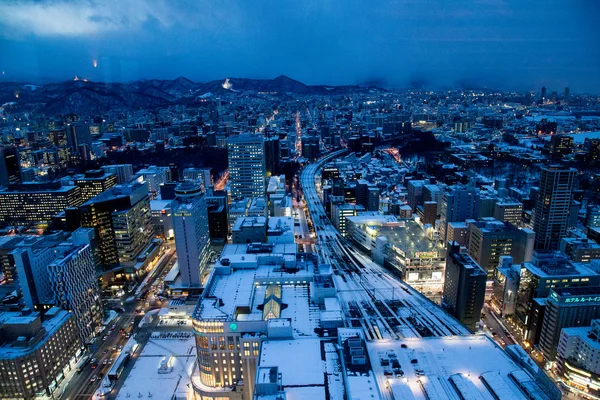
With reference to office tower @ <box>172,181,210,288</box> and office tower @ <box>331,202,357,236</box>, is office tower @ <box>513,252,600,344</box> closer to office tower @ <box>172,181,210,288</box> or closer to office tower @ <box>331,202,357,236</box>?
office tower @ <box>331,202,357,236</box>

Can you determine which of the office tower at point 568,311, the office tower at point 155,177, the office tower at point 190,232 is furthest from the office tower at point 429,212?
the office tower at point 155,177

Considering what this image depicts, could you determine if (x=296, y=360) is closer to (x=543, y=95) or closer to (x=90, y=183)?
(x=90, y=183)

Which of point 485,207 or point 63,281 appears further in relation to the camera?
point 485,207

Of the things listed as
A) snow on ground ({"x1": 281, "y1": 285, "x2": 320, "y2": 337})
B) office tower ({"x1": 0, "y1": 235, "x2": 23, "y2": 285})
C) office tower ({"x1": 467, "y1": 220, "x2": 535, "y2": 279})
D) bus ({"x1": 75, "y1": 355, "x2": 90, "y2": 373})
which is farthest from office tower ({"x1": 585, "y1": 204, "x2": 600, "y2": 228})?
office tower ({"x1": 0, "y1": 235, "x2": 23, "y2": 285})

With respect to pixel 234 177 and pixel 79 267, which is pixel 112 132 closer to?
pixel 234 177

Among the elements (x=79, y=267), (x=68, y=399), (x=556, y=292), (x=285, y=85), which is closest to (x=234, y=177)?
(x=79, y=267)

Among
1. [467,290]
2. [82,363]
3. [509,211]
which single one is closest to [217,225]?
[82,363]

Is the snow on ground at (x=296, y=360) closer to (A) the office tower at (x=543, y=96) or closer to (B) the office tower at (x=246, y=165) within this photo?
(B) the office tower at (x=246, y=165)
